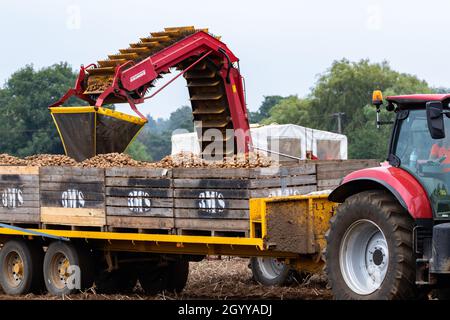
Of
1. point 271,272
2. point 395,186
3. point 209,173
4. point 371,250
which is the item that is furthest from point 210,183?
point 395,186

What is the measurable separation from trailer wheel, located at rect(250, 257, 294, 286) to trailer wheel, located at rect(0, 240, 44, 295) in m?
3.14

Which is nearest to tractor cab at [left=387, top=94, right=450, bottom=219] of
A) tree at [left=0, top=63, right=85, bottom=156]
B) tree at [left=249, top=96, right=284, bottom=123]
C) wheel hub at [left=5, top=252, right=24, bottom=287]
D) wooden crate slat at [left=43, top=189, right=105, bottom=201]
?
wooden crate slat at [left=43, top=189, right=105, bottom=201]

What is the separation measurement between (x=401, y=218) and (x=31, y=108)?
2231 inches

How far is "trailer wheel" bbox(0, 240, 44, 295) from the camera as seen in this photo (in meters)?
14.2

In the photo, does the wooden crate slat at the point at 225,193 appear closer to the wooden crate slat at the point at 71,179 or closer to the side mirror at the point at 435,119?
the wooden crate slat at the point at 71,179

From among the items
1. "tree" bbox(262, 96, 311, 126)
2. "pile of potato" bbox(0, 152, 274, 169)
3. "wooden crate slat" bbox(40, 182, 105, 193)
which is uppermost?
"tree" bbox(262, 96, 311, 126)

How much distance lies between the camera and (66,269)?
1383cm

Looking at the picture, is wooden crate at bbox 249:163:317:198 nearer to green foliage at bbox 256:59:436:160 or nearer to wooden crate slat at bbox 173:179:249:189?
wooden crate slat at bbox 173:179:249:189

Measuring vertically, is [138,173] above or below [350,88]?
below

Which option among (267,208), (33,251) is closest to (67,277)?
(33,251)

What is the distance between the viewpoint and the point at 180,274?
14.4 metres

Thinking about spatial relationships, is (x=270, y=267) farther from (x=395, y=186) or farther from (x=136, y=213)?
(x=395, y=186)

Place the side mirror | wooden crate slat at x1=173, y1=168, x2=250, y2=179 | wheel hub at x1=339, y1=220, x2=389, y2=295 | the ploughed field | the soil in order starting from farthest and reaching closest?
the ploughed field, wooden crate slat at x1=173, y1=168, x2=250, y2=179, the soil, wheel hub at x1=339, y1=220, x2=389, y2=295, the side mirror

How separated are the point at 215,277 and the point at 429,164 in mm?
7279
